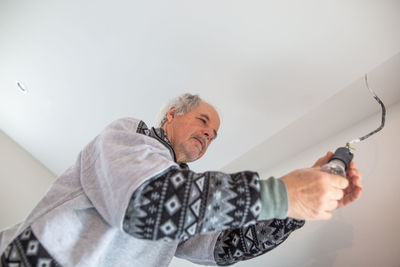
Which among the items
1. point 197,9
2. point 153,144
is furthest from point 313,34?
point 153,144

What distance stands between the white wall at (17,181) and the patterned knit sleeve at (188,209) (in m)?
2.07

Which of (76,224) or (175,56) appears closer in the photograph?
(76,224)

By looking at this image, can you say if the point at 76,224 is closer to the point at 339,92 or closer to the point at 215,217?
the point at 215,217

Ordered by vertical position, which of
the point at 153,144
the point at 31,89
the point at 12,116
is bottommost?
the point at 153,144

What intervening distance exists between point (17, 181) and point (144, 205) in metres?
2.17

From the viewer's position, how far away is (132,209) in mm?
475

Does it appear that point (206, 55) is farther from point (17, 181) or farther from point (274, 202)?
point (17, 181)

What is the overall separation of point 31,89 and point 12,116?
18.7 inches

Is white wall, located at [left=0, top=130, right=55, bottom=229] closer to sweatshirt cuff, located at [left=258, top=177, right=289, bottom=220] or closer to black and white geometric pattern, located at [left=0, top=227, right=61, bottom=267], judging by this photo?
black and white geometric pattern, located at [left=0, top=227, right=61, bottom=267]

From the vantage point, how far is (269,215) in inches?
19.1

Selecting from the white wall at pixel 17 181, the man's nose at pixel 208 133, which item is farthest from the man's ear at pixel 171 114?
the white wall at pixel 17 181

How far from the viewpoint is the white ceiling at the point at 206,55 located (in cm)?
88

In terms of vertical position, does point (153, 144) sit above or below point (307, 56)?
above

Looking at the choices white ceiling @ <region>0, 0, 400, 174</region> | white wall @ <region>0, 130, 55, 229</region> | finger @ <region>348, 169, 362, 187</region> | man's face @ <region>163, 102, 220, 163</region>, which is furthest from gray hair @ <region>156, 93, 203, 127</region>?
white wall @ <region>0, 130, 55, 229</region>
